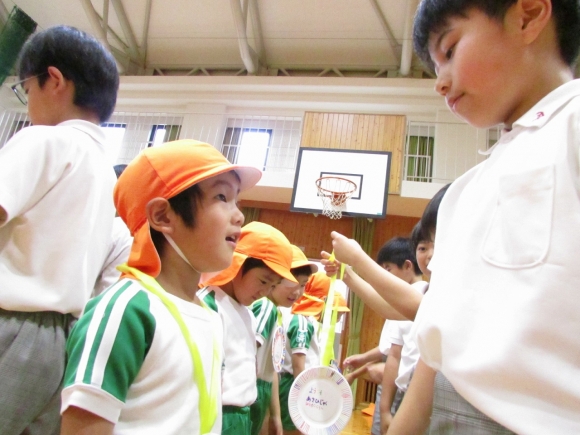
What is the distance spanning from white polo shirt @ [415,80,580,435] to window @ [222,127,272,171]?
6.55m

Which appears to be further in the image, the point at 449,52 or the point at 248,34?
the point at 248,34

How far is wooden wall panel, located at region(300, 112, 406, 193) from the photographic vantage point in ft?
20.7

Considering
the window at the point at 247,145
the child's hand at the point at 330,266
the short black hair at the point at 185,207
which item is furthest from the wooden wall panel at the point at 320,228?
the short black hair at the point at 185,207

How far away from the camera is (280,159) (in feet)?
23.2

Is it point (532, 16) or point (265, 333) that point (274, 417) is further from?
point (532, 16)

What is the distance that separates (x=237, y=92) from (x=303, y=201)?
11.9 feet

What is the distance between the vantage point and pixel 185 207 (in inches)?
Result: 36.8

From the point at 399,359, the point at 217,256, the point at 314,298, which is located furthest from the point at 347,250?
the point at 314,298

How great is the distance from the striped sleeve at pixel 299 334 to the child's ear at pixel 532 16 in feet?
6.68

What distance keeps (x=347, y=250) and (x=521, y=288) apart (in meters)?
0.81

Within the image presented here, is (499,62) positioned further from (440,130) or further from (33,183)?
(440,130)

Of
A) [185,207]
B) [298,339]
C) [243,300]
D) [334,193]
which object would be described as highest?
[334,193]

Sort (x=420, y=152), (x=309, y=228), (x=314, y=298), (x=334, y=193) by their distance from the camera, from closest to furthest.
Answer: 1. (x=314, y=298)
2. (x=334, y=193)
3. (x=420, y=152)
4. (x=309, y=228)

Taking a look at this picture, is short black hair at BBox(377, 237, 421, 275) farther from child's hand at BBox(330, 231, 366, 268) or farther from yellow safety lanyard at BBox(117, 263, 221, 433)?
yellow safety lanyard at BBox(117, 263, 221, 433)
